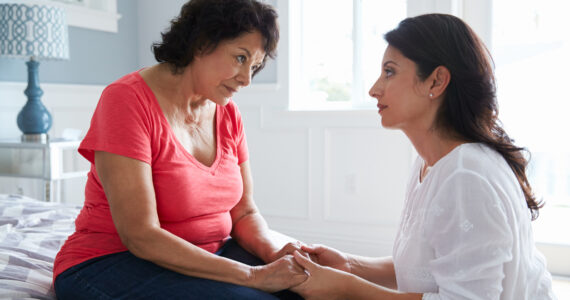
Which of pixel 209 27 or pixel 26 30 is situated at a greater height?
pixel 26 30

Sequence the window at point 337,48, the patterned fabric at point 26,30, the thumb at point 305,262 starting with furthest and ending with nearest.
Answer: the window at point 337,48 < the patterned fabric at point 26,30 < the thumb at point 305,262

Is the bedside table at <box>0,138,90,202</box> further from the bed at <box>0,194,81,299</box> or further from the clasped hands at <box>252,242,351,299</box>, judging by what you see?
the clasped hands at <box>252,242,351,299</box>

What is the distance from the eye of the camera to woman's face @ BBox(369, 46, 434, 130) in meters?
1.13

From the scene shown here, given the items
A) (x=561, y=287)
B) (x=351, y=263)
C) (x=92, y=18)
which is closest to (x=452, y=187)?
(x=351, y=263)

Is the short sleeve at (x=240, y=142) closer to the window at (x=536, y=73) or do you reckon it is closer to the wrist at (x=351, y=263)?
the wrist at (x=351, y=263)

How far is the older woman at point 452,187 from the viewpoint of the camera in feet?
3.11

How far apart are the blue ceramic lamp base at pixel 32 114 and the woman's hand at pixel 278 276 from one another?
197 cm

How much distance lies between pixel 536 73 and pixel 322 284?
2290mm

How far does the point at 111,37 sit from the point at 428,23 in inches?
117

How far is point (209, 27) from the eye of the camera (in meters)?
1.30

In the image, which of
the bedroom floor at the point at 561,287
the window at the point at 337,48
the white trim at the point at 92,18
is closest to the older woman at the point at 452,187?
the bedroom floor at the point at 561,287

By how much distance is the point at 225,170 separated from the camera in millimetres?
1367

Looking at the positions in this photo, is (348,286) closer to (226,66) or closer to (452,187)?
(452,187)

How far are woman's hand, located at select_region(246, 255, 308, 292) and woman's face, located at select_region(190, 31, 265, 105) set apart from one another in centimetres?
48
